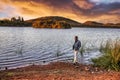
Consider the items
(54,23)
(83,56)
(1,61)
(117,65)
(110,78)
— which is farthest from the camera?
(54,23)

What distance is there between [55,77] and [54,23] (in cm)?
15910

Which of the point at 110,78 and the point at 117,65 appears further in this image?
the point at 117,65

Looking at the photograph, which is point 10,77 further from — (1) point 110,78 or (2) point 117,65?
(2) point 117,65

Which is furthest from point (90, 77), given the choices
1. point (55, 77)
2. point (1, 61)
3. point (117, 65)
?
point (1, 61)

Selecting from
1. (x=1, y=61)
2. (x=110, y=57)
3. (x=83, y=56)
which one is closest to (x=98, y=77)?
(x=110, y=57)

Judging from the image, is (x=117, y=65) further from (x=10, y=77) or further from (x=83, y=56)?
(x=83, y=56)

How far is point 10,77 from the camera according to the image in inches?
539

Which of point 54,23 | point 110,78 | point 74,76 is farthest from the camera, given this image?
point 54,23

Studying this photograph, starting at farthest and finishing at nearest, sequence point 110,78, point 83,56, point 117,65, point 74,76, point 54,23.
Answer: point 54,23 → point 83,56 → point 117,65 → point 74,76 → point 110,78

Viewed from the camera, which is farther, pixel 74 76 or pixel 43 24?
pixel 43 24

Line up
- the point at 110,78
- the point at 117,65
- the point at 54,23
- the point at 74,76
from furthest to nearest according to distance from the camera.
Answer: the point at 54,23 → the point at 117,65 → the point at 74,76 → the point at 110,78

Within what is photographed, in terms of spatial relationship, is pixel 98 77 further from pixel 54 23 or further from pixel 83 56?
pixel 54 23

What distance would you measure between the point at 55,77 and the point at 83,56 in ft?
51.4

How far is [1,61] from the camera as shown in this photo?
2533 centimetres
